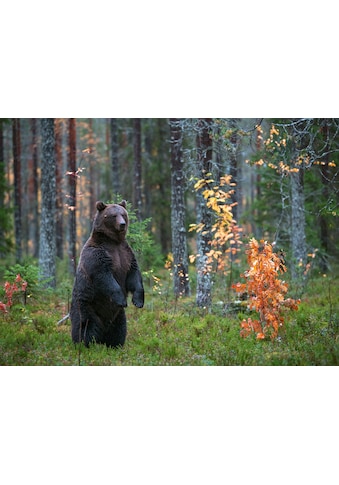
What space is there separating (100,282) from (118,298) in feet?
1.22

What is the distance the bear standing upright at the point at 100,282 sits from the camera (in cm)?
764

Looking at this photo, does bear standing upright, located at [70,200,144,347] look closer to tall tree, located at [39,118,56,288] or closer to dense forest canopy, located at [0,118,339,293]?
dense forest canopy, located at [0,118,339,293]

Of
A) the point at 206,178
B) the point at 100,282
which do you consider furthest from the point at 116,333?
the point at 206,178

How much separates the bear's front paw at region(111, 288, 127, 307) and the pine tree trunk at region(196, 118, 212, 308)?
2.53m

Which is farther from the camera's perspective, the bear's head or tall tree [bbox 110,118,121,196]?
tall tree [bbox 110,118,121,196]

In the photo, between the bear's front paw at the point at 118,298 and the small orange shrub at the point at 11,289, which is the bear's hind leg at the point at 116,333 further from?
the small orange shrub at the point at 11,289

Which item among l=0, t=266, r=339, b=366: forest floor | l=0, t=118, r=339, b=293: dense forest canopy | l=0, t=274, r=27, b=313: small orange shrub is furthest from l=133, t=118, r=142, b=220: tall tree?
l=0, t=274, r=27, b=313: small orange shrub

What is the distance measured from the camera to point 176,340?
7922mm

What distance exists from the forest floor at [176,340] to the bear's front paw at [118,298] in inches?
29.1

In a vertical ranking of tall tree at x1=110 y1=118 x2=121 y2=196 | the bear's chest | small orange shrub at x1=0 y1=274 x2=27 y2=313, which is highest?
tall tree at x1=110 y1=118 x2=121 y2=196

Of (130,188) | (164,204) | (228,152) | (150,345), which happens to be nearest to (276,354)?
(150,345)

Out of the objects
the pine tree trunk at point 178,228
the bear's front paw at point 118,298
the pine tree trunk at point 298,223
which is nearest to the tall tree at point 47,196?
the pine tree trunk at point 178,228

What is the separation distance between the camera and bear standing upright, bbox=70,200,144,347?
7.64m

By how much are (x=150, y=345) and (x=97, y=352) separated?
812mm
